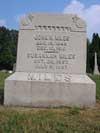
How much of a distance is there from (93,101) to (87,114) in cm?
112

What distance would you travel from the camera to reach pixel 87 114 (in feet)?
20.2

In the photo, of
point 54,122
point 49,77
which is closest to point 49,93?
point 49,77

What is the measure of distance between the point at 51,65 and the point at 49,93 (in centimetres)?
79

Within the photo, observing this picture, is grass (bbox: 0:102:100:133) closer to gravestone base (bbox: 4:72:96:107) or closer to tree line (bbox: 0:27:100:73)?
Result: gravestone base (bbox: 4:72:96:107)

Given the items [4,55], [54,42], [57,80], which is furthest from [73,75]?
[4,55]

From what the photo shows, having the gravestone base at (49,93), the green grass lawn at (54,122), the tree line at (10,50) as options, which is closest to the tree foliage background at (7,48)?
the tree line at (10,50)

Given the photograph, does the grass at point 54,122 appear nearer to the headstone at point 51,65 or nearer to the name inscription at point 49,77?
the headstone at point 51,65

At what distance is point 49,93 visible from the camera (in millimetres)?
7230

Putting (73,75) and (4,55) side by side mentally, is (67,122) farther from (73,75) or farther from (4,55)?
(4,55)

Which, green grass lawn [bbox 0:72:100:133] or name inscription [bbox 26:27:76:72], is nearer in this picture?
green grass lawn [bbox 0:72:100:133]

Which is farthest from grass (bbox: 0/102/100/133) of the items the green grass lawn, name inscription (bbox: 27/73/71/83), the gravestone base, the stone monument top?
the stone monument top

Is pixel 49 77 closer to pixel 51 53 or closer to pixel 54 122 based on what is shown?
pixel 51 53

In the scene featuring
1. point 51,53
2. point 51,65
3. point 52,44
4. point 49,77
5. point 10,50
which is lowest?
point 49,77

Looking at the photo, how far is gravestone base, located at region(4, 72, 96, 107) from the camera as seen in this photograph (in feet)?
23.6
